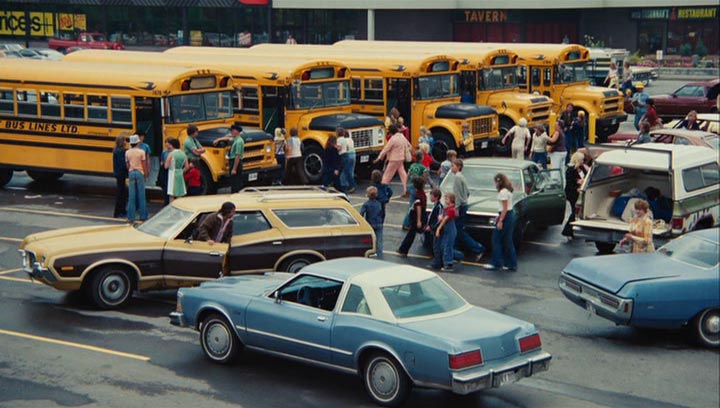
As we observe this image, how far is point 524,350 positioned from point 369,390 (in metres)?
1.61

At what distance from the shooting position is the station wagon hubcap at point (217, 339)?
41.7ft

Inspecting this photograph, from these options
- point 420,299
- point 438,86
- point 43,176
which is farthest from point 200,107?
point 420,299

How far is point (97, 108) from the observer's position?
23.5 m

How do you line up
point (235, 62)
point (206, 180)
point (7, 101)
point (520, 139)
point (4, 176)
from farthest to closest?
point (235, 62) → point (4, 176) → point (520, 139) → point (7, 101) → point (206, 180)

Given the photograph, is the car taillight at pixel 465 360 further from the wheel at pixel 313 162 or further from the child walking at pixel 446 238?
the wheel at pixel 313 162

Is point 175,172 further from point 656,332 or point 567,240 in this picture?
point 656,332

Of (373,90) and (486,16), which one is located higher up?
(486,16)

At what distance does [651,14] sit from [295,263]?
178 ft

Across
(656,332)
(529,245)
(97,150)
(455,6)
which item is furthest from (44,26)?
(656,332)

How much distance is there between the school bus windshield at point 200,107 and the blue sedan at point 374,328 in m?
10.6

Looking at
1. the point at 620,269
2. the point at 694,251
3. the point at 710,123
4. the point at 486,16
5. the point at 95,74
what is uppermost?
the point at 486,16

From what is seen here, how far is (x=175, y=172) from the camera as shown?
818 inches

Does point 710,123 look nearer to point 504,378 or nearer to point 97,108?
point 97,108

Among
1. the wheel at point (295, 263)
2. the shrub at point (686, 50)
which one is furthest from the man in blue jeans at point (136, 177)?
the shrub at point (686, 50)
